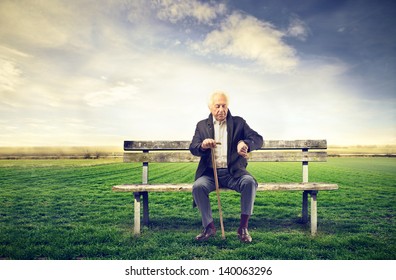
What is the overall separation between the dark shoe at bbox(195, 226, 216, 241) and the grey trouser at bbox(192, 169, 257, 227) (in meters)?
0.07

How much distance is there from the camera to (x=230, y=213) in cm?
513

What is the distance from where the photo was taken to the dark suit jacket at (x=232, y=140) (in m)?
3.91

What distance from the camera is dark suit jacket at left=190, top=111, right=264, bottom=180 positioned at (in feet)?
12.8

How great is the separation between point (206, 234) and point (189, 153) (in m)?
1.12

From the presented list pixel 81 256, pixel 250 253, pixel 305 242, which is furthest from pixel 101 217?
pixel 305 242

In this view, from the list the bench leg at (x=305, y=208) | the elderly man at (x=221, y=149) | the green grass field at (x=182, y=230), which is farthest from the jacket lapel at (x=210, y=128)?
the bench leg at (x=305, y=208)

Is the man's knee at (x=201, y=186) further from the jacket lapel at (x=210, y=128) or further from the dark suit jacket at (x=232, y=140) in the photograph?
the jacket lapel at (x=210, y=128)

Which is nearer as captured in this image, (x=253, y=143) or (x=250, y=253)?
(x=250, y=253)

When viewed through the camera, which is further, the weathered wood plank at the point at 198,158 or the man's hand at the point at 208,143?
the weathered wood plank at the point at 198,158

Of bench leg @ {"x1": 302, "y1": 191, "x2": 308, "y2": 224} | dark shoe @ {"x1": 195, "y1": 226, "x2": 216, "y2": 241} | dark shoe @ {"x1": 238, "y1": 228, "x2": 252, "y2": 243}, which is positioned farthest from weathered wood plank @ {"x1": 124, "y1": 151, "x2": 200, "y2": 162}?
bench leg @ {"x1": 302, "y1": 191, "x2": 308, "y2": 224}

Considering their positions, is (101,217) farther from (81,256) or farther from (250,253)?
(250,253)

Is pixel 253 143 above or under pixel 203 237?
above

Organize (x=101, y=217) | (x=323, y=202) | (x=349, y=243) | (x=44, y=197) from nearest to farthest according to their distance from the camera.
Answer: (x=349, y=243)
(x=101, y=217)
(x=323, y=202)
(x=44, y=197)

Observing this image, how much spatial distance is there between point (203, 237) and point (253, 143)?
1.31m
